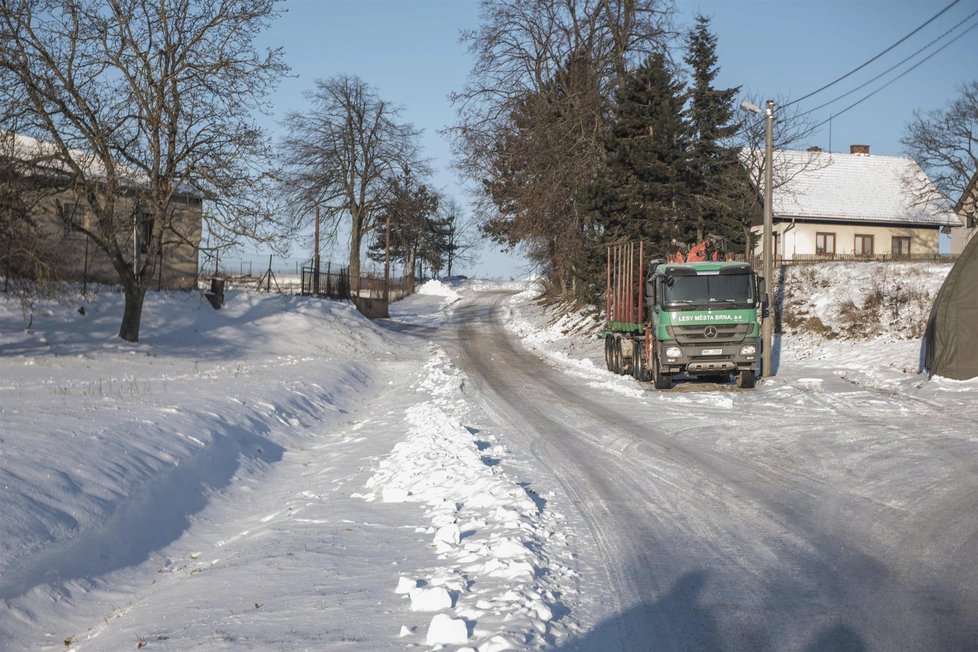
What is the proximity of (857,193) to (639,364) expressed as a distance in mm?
37688

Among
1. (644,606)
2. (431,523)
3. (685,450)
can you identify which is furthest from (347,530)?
(685,450)

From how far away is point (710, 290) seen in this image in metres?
19.9

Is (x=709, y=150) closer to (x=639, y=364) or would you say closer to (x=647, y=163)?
(x=647, y=163)

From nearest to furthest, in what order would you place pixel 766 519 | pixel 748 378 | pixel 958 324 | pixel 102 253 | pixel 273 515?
1. pixel 766 519
2. pixel 273 515
3. pixel 958 324
4. pixel 748 378
5. pixel 102 253

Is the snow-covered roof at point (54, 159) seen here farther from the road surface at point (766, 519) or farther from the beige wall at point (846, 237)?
the beige wall at point (846, 237)

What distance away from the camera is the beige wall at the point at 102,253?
78.7 ft

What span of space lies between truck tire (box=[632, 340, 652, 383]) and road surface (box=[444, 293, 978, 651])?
547 cm

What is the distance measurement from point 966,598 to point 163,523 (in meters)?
7.08

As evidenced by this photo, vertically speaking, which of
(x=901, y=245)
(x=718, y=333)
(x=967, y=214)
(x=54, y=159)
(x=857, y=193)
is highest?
(x=857, y=193)

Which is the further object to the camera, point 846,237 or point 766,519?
point 846,237

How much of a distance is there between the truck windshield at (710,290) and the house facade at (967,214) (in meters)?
32.5

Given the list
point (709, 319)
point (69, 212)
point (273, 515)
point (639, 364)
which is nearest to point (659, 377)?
point (709, 319)

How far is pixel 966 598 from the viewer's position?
559cm

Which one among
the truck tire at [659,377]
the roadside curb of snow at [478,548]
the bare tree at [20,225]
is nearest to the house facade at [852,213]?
the truck tire at [659,377]
